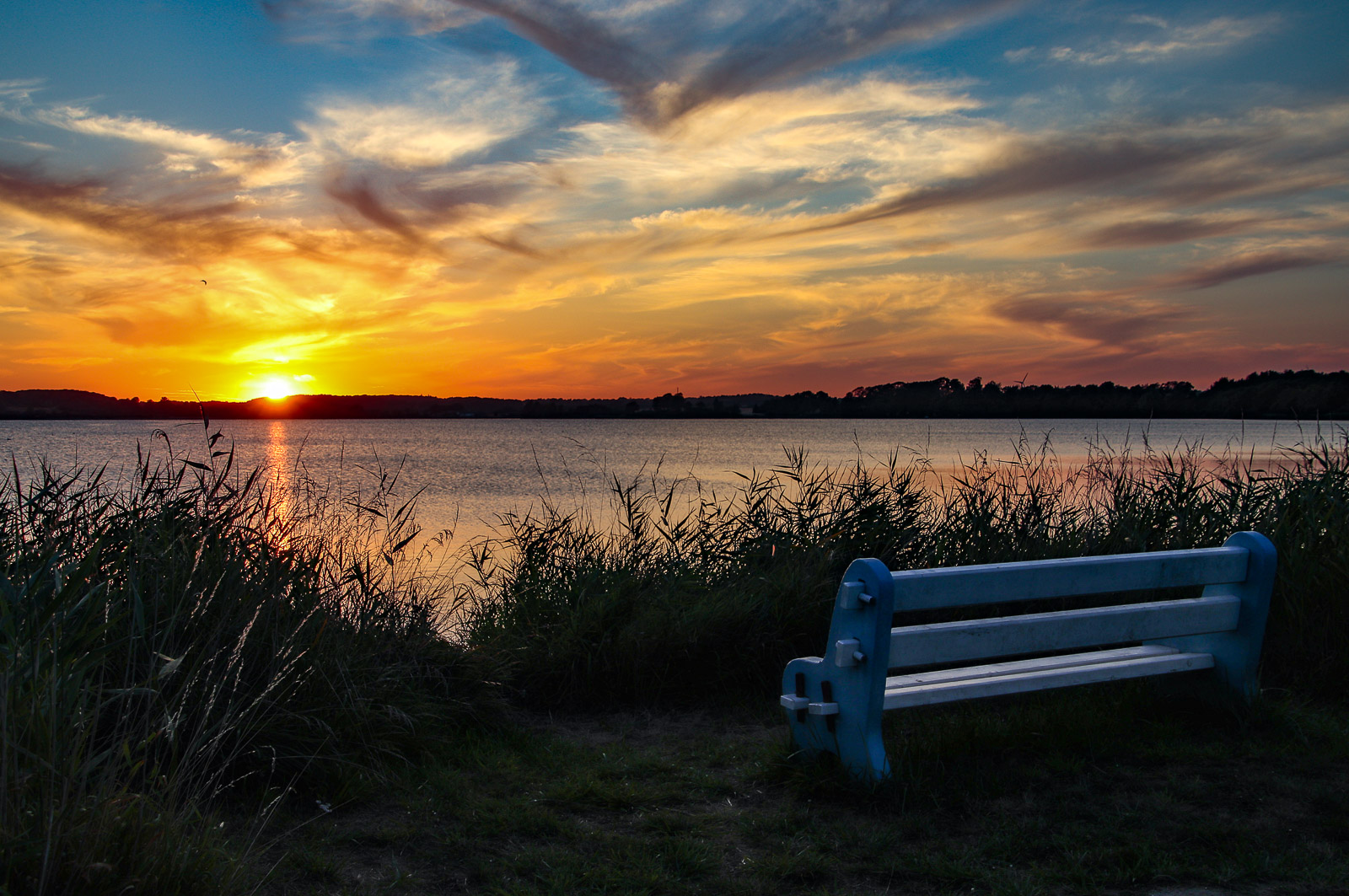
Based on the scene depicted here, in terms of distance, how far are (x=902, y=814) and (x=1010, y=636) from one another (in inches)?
31.7

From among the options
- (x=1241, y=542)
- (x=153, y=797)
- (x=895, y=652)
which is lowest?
(x=153, y=797)

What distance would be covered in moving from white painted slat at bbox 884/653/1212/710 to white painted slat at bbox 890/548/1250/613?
310 mm

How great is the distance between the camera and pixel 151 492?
182 inches

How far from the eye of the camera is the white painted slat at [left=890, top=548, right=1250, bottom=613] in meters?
3.23

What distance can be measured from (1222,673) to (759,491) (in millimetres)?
3572

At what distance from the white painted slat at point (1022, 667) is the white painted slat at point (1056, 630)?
9cm

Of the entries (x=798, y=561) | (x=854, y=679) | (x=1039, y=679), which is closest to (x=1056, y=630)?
(x=1039, y=679)

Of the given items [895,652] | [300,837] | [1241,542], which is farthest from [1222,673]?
[300,837]

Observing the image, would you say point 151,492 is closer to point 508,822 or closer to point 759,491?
point 508,822

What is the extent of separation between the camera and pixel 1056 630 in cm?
358

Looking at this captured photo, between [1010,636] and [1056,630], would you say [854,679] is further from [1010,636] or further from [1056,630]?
[1056,630]

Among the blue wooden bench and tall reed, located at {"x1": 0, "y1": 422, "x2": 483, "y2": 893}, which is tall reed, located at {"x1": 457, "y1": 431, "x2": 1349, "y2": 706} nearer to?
tall reed, located at {"x1": 0, "y1": 422, "x2": 483, "y2": 893}

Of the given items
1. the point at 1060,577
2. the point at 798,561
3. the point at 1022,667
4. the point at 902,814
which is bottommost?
the point at 902,814

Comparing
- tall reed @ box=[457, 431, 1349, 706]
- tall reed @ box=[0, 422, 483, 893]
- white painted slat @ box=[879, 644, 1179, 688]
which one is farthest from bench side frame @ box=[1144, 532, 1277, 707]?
tall reed @ box=[0, 422, 483, 893]
